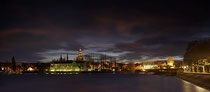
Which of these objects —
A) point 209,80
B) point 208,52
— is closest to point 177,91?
point 209,80

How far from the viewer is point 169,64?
559 ft

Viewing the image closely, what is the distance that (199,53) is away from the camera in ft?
291

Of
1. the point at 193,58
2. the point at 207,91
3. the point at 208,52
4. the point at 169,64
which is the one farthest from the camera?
the point at 169,64

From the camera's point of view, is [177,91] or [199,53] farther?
[199,53]

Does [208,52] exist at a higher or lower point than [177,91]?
higher

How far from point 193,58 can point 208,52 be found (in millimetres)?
8103

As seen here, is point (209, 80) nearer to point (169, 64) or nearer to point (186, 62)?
point (186, 62)

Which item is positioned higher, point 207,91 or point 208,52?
point 208,52

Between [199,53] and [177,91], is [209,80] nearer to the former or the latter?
[177,91]

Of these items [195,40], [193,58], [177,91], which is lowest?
[177,91]

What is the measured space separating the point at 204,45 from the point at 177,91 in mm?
64580

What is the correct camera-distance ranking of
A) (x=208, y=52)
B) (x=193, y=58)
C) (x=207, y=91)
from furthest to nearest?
(x=193, y=58), (x=208, y=52), (x=207, y=91)

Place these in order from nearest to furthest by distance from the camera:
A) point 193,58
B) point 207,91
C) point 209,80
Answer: point 207,91 < point 209,80 < point 193,58

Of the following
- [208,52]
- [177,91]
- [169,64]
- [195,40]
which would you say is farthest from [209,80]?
[169,64]
